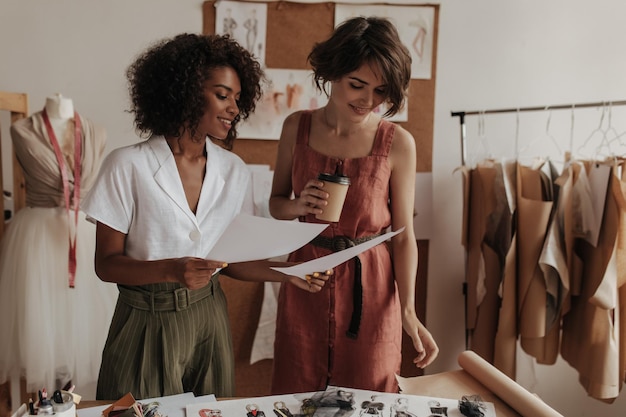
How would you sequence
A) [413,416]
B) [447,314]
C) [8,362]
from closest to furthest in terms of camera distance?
[413,416]
[8,362]
[447,314]

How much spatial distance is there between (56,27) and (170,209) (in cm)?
167

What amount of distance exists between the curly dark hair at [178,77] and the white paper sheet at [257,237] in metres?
0.39

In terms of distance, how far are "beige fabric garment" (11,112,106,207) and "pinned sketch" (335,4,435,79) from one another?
1.22m

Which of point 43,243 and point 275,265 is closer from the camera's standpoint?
point 275,265

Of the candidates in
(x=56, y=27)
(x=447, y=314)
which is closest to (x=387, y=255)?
(x=447, y=314)

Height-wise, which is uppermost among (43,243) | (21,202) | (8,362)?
(21,202)

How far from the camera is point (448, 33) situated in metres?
2.45

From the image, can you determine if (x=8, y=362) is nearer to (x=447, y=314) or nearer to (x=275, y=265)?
(x=275, y=265)

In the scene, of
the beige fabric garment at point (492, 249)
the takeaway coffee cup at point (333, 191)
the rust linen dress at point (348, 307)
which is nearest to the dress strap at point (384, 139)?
the rust linen dress at point (348, 307)

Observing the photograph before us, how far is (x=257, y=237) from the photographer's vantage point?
1024 mm

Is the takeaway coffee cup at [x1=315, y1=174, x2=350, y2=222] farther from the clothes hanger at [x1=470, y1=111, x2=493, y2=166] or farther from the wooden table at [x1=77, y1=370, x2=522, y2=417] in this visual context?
the clothes hanger at [x1=470, y1=111, x2=493, y2=166]

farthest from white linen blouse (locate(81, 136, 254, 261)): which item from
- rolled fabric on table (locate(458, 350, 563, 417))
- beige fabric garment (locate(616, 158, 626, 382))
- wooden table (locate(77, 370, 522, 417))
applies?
beige fabric garment (locate(616, 158, 626, 382))

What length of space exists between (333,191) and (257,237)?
0.24m

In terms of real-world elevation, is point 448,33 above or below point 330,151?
above
